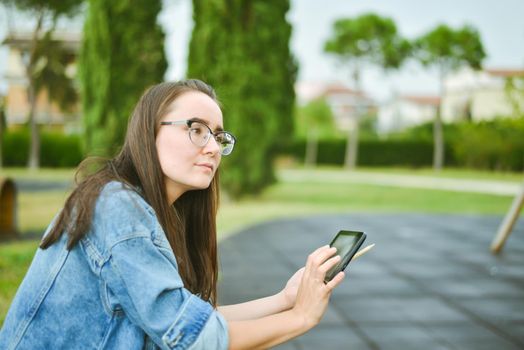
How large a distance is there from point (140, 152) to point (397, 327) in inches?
122

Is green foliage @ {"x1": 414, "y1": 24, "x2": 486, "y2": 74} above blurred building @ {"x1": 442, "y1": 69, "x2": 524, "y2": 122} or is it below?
above

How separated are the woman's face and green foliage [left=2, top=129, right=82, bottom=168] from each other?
88.9ft

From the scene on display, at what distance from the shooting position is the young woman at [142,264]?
51.7 inches

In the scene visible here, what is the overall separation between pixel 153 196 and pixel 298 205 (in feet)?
39.5

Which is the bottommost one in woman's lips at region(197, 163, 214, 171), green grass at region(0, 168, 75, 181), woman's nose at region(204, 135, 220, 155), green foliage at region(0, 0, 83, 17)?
green grass at region(0, 168, 75, 181)

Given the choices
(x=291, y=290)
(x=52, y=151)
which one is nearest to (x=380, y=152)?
(x=52, y=151)

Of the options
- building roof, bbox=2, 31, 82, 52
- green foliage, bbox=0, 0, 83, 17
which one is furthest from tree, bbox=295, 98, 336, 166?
green foliage, bbox=0, 0, 83, 17

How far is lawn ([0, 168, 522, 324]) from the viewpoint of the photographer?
23.7ft

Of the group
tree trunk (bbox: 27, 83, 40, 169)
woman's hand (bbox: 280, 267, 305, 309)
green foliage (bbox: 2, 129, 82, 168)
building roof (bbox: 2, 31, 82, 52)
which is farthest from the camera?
building roof (bbox: 2, 31, 82, 52)

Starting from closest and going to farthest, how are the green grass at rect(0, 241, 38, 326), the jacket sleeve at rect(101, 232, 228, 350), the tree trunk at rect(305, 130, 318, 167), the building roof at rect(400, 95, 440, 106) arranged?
the jacket sleeve at rect(101, 232, 228, 350) → the green grass at rect(0, 241, 38, 326) → the tree trunk at rect(305, 130, 318, 167) → the building roof at rect(400, 95, 440, 106)

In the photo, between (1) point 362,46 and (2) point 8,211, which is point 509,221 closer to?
(2) point 8,211

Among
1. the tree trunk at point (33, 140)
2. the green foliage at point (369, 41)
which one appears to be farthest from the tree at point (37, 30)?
the green foliage at point (369, 41)

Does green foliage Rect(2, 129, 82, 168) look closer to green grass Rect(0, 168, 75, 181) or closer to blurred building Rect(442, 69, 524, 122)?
green grass Rect(0, 168, 75, 181)

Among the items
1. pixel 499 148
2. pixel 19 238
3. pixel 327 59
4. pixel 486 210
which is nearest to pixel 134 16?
pixel 19 238
